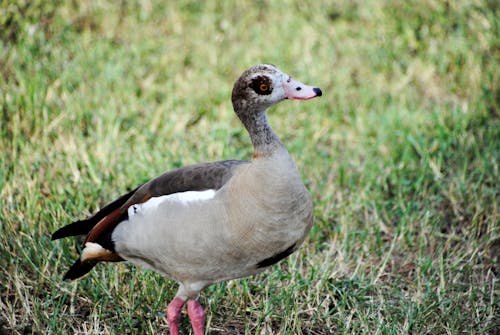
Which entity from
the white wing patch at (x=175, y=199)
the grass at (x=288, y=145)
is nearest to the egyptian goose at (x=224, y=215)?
the white wing patch at (x=175, y=199)

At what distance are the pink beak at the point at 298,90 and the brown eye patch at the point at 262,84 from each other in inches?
2.9

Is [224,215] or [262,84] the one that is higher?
[262,84]

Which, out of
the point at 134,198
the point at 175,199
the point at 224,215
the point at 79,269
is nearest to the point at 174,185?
the point at 175,199

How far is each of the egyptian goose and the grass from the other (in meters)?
0.38

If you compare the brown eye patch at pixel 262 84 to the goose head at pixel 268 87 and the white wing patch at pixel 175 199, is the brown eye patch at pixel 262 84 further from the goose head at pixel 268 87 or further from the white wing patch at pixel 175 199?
the white wing patch at pixel 175 199

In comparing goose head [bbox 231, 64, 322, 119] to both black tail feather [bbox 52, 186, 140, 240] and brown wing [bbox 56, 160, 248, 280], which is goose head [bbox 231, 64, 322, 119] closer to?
brown wing [bbox 56, 160, 248, 280]

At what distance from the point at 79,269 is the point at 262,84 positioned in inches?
51.2

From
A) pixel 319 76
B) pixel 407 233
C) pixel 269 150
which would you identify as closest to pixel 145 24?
pixel 319 76

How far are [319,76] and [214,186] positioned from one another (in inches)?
128

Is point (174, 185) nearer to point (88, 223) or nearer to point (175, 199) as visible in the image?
point (175, 199)

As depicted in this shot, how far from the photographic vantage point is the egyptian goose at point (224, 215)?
3.06 meters

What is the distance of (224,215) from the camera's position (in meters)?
3.09

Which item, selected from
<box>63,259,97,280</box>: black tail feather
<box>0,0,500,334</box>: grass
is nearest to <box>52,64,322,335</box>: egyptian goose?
<box>63,259,97,280</box>: black tail feather

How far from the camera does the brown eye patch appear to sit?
318cm
